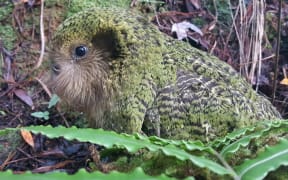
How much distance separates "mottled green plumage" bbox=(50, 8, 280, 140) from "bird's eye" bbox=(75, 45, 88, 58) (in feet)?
0.09

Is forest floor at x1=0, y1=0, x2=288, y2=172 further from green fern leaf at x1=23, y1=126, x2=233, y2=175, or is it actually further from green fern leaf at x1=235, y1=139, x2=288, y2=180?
green fern leaf at x1=235, y1=139, x2=288, y2=180

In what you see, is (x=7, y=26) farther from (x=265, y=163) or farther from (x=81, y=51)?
(x=265, y=163)

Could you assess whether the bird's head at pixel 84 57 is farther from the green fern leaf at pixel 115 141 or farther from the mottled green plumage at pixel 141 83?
the green fern leaf at pixel 115 141

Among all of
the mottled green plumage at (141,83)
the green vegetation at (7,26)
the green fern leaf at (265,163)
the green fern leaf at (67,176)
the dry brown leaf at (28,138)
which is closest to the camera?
the green fern leaf at (67,176)

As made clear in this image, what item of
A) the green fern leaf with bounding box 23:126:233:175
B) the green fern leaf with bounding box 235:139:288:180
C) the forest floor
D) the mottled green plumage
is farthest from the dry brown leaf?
the green fern leaf with bounding box 235:139:288:180

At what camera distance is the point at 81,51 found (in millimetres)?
2951

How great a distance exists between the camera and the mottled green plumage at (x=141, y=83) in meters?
2.85

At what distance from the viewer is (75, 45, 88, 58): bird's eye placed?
294 cm

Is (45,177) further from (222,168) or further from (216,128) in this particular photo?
(216,128)

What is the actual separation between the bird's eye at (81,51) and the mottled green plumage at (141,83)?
1.0 inches

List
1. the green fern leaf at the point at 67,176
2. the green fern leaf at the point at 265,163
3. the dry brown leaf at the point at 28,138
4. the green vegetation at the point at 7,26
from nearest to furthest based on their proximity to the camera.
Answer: the green fern leaf at the point at 67,176 < the green fern leaf at the point at 265,163 < the dry brown leaf at the point at 28,138 < the green vegetation at the point at 7,26

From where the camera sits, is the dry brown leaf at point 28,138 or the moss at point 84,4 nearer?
the dry brown leaf at point 28,138

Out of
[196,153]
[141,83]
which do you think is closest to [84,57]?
[141,83]

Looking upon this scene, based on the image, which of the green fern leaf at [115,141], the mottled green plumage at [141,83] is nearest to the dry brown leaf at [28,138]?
the mottled green plumage at [141,83]
